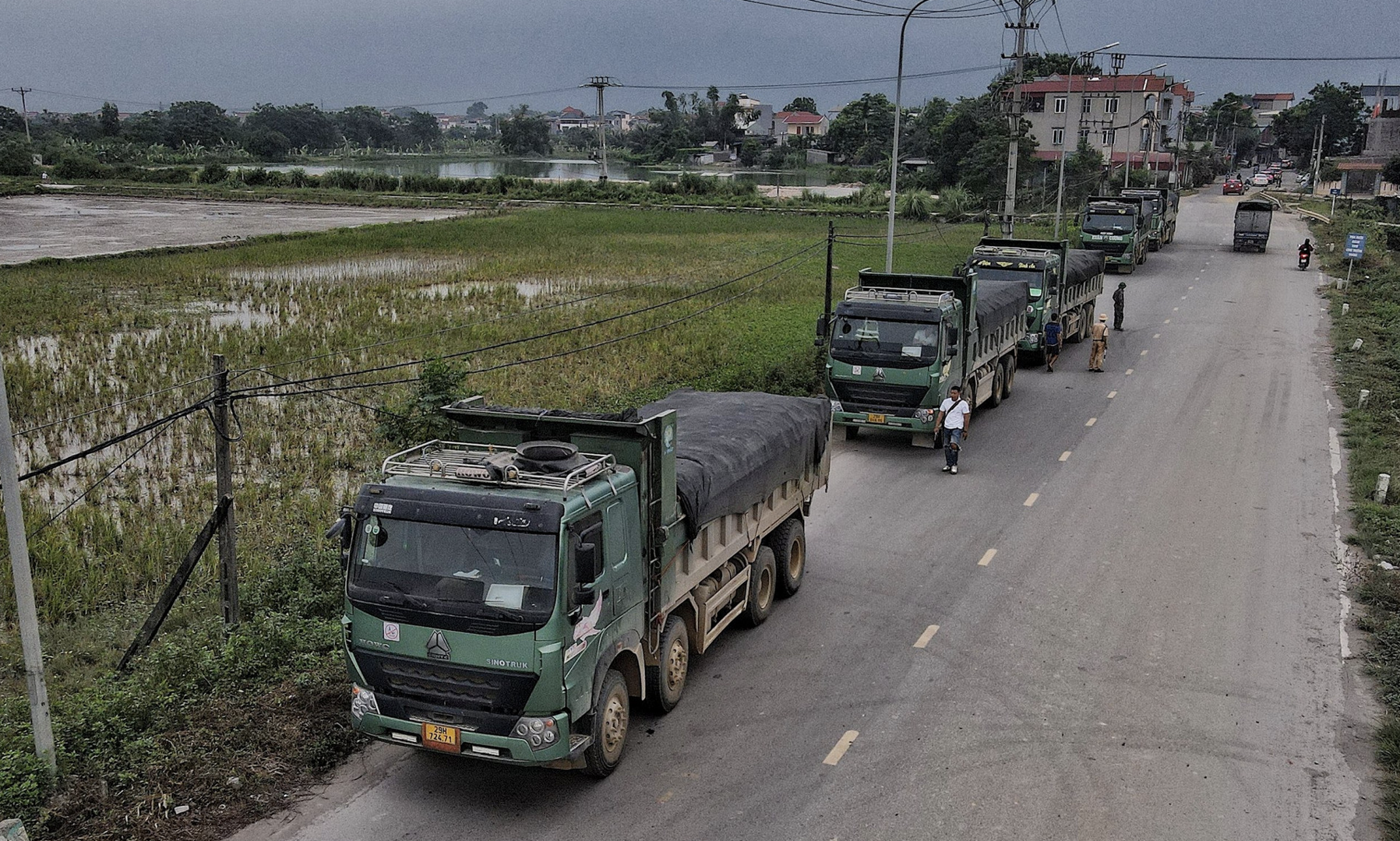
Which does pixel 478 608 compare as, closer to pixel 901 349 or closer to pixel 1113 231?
pixel 901 349

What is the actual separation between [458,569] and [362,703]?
Result: 141 cm

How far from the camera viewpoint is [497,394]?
2230cm

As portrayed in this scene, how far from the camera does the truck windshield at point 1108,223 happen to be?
152 feet

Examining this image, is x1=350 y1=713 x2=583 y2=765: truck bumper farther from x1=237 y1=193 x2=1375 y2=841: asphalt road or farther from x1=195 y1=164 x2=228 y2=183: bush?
x1=195 y1=164 x2=228 y2=183: bush

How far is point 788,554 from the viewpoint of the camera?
13.4 meters

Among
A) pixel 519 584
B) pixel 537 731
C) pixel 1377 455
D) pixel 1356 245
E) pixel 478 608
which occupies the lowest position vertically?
pixel 1377 455

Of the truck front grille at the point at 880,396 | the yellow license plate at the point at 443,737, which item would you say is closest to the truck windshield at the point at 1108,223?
the truck front grille at the point at 880,396

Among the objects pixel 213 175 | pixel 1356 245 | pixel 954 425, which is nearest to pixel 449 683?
pixel 954 425

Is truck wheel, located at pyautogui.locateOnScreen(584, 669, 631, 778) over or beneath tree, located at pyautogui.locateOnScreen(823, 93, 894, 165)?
beneath

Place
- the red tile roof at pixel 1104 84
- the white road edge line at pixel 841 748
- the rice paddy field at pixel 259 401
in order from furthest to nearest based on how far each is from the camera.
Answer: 1. the red tile roof at pixel 1104 84
2. the white road edge line at pixel 841 748
3. the rice paddy field at pixel 259 401

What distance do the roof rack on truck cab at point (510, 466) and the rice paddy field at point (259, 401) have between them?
8.75 feet

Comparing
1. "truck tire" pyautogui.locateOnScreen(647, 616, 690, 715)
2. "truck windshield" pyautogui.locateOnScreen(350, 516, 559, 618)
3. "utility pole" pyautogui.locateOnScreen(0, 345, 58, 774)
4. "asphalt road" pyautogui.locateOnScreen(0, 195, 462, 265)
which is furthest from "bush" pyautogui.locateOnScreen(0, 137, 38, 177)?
"truck windshield" pyautogui.locateOnScreen(350, 516, 559, 618)

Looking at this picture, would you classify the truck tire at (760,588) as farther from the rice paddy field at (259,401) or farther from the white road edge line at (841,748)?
the rice paddy field at (259,401)

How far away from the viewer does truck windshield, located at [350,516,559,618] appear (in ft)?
27.0
